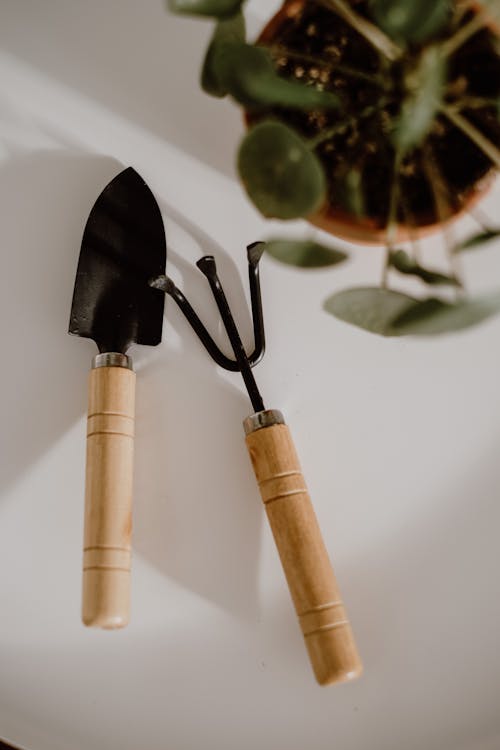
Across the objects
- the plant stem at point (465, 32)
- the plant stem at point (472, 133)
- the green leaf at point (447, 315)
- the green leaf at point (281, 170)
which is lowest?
the green leaf at point (447, 315)

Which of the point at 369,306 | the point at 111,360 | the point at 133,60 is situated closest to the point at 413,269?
the point at 369,306

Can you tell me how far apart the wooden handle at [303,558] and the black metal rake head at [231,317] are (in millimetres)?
49

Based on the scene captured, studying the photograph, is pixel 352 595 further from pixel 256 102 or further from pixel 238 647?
pixel 256 102

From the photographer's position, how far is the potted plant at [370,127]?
397 millimetres

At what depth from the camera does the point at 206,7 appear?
40 centimetres

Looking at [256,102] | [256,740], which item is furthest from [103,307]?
[256,740]

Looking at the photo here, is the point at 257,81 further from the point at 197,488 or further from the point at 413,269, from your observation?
the point at 197,488

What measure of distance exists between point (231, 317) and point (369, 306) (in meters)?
0.19

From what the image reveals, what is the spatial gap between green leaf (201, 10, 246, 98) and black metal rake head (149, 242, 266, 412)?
0.17m

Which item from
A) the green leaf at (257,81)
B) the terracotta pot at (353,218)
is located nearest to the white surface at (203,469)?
the terracotta pot at (353,218)

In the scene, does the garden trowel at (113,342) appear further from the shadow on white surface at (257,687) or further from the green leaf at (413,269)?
the green leaf at (413,269)

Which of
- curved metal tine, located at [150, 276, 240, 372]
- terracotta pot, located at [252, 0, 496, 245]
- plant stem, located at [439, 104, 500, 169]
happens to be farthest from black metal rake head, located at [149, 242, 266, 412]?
plant stem, located at [439, 104, 500, 169]

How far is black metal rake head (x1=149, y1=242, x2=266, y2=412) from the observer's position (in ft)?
1.98

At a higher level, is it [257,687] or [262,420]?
[262,420]
